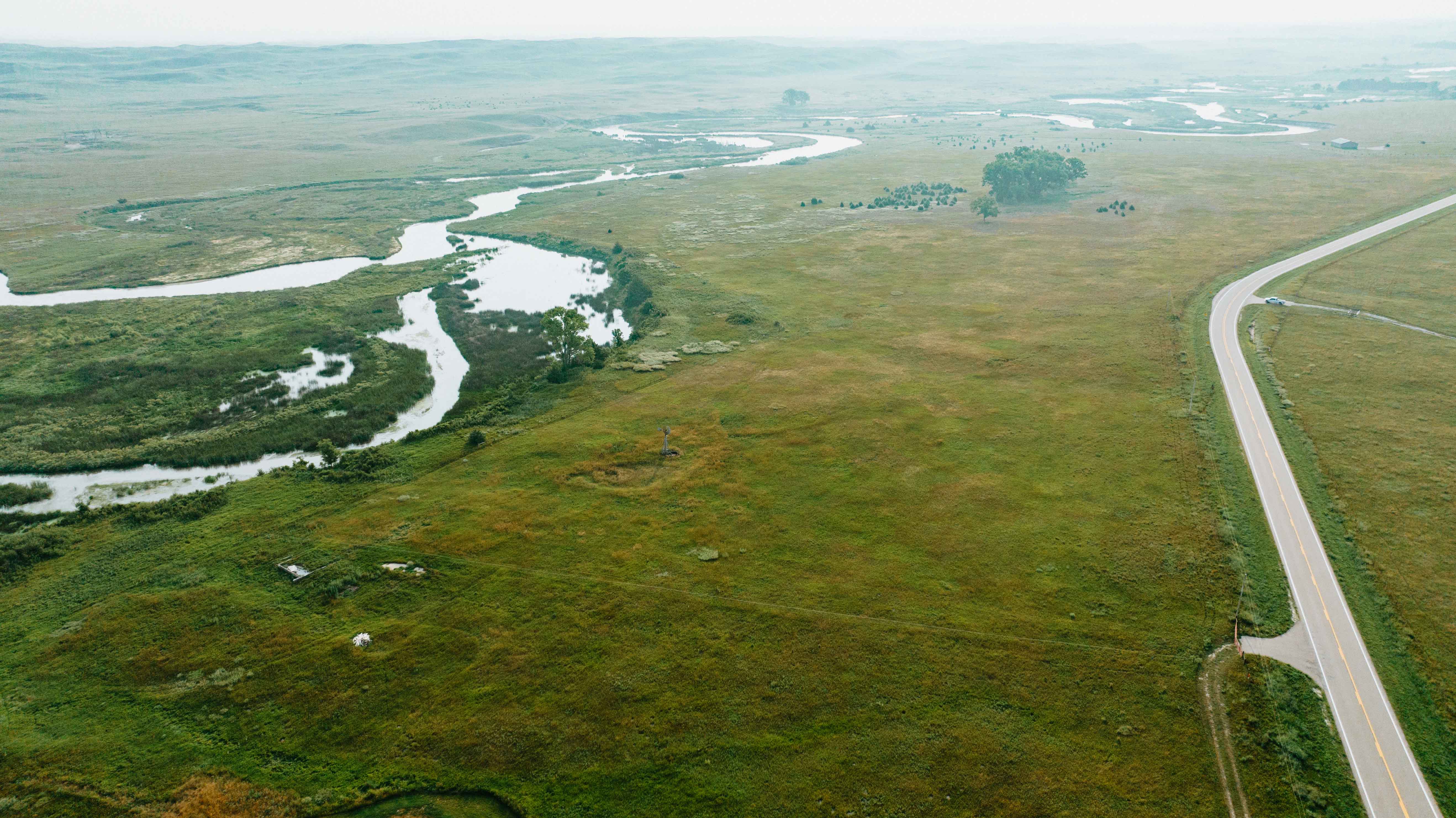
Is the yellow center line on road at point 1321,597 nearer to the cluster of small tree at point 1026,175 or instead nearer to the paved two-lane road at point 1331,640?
the paved two-lane road at point 1331,640

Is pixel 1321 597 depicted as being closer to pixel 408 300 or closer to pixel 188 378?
pixel 188 378

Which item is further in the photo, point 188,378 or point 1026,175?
point 1026,175

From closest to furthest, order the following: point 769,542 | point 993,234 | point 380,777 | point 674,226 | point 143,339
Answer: point 380,777 → point 769,542 → point 143,339 → point 993,234 → point 674,226

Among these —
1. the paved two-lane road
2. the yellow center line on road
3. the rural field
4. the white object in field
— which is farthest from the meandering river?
the paved two-lane road

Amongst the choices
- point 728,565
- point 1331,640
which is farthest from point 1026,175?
point 728,565

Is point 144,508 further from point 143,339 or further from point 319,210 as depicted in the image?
point 319,210

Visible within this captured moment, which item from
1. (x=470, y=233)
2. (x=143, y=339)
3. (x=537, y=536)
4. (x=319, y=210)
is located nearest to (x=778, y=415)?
(x=537, y=536)
